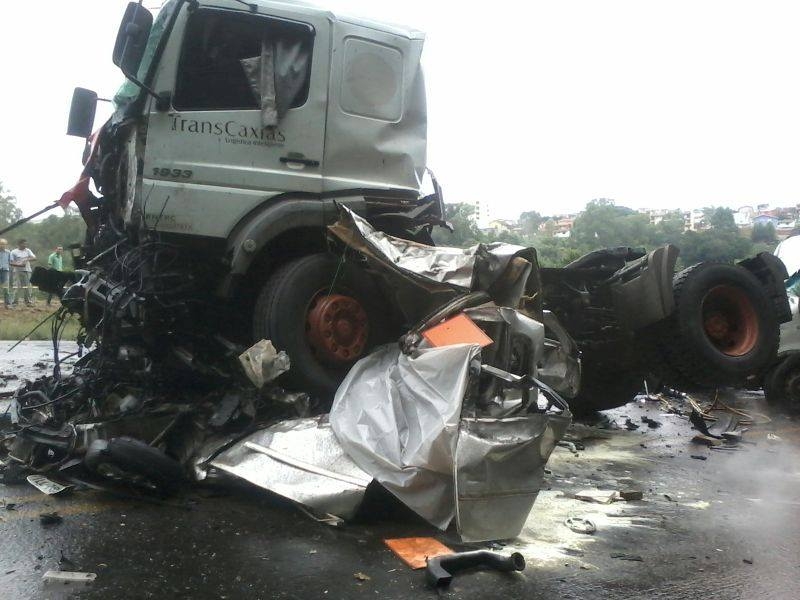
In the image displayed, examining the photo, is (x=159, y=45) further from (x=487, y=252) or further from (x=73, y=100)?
(x=487, y=252)

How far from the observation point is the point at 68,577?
2.59m

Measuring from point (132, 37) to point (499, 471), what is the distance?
10.9ft

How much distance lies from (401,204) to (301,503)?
2.47 m

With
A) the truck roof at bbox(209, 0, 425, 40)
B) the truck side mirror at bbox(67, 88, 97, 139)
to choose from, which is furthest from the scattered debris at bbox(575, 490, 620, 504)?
the truck side mirror at bbox(67, 88, 97, 139)

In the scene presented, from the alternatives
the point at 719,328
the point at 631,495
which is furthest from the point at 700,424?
the point at 631,495

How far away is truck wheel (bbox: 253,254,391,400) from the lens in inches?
175

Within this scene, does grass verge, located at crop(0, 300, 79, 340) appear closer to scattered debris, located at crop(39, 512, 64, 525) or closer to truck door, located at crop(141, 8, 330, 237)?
truck door, located at crop(141, 8, 330, 237)

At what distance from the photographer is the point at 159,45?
4.48m

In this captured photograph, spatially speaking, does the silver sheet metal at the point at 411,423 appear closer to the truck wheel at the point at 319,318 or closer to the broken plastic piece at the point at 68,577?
the truck wheel at the point at 319,318

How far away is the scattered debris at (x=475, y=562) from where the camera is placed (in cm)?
281

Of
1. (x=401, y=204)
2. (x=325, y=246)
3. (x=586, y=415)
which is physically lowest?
(x=586, y=415)

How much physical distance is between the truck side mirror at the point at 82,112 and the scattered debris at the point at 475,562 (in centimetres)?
404

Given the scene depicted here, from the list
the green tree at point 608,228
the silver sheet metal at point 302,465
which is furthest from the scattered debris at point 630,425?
the silver sheet metal at point 302,465

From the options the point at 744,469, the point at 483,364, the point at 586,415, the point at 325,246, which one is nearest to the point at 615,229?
the point at 586,415
